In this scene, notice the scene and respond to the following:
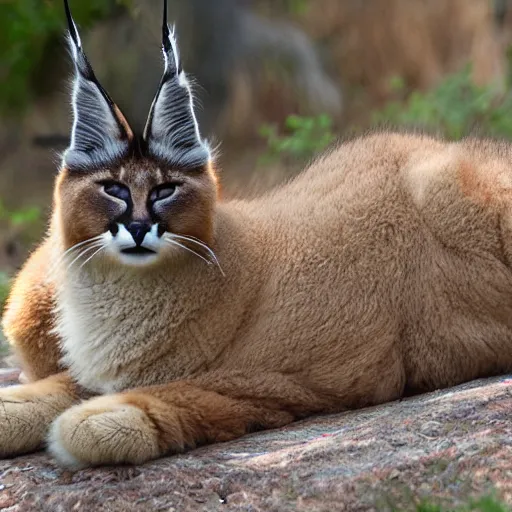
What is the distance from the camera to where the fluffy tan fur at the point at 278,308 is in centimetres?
498

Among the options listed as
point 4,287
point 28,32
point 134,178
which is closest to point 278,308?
point 134,178

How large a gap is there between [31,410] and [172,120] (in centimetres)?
152

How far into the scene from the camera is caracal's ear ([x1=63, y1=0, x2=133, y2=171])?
4.99 meters

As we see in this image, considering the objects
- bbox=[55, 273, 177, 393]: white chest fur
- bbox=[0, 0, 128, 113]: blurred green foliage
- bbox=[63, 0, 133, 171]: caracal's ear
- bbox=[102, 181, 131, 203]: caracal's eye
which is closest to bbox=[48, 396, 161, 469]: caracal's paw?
bbox=[55, 273, 177, 393]: white chest fur

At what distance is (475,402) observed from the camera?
4.70 metres

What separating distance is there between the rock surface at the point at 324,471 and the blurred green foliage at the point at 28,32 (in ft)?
16.8

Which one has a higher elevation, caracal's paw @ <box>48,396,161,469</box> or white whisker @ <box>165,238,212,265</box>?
white whisker @ <box>165,238,212,265</box>

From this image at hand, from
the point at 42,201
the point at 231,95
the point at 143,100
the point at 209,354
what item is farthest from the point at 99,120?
→ the point at 231,95

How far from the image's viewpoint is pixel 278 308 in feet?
17.0

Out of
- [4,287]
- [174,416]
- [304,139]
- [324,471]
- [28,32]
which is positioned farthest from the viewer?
[28,32]

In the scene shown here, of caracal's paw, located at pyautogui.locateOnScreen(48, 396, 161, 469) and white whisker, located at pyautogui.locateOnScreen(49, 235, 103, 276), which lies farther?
white whisker, located at pyautogui.locateOnScreen(49, 235, 103, 276)

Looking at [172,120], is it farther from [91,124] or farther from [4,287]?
[4,287]

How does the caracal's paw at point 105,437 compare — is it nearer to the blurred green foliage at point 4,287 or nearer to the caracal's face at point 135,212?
the caracal's face at point 135,212

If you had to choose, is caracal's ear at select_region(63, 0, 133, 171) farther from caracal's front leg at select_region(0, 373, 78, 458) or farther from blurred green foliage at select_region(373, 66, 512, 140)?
blurred green foliage at select_region(373, 66, 512, 140)
